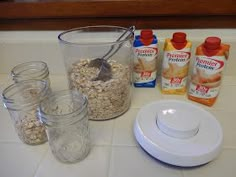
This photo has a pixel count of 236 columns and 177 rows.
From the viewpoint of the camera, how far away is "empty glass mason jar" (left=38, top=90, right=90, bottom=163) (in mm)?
499

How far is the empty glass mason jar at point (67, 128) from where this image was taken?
0.50m

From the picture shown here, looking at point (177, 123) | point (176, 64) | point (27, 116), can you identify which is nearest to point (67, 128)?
point (27, 116)

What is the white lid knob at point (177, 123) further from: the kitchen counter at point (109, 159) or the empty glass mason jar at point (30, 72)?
the empty glass mason jar at point (30, 72)

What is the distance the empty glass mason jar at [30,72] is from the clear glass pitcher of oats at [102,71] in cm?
7

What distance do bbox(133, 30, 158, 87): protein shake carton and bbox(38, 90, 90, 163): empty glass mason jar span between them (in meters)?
0.23

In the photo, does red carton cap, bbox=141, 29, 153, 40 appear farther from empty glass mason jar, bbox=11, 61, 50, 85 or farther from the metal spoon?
empty glass mason jar, bbox=11, 61, 50, 85

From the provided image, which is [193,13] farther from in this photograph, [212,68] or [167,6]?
[212,68]

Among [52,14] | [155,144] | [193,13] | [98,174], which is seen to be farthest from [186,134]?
[52,14]

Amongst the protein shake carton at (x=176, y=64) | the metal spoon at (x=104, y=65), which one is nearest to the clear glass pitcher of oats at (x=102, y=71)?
the metal spoon at (x=104, y=65)

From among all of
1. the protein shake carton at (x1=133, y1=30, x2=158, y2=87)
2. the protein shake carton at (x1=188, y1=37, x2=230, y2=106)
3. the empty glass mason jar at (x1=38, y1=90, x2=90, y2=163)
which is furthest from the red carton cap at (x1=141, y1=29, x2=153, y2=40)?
the empty glass mason jar at (x1=38, y1=90, x2=90, y2=163)

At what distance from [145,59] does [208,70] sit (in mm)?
174

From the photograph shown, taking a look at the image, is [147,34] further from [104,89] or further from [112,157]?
[112,157]

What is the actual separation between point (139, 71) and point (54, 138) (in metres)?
0.33

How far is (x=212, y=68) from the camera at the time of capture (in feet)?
2.06
